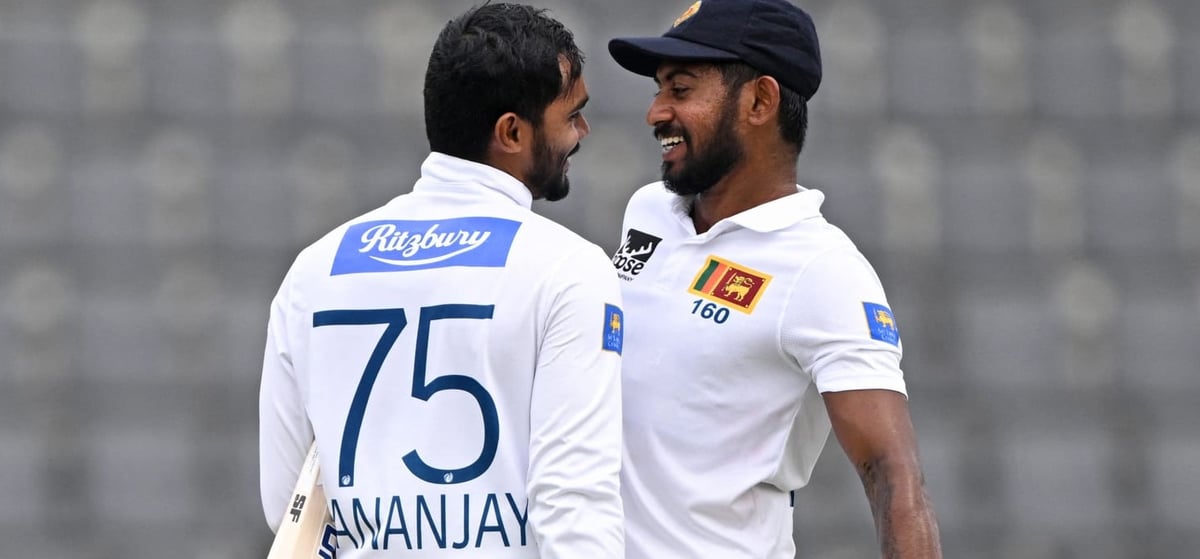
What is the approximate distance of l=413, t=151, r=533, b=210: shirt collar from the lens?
1886 mm

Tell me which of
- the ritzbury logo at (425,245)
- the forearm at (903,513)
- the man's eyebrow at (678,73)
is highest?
the man's eyebrow at (678,73)

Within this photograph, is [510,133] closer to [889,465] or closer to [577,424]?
[577,424]

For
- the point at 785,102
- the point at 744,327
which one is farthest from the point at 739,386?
the point at 785,102

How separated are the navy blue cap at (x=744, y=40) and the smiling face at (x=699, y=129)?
0.12ft

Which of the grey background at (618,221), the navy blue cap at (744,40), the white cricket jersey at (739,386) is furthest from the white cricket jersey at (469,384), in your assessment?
the grey background at (618,221)

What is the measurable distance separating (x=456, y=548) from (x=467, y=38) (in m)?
0.56

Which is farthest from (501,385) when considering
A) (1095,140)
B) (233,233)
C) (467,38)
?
(1095,140)

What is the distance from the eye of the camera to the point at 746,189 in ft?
7.22

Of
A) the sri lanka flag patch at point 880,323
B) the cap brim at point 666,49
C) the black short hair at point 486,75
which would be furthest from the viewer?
the cap brim at point 666,49

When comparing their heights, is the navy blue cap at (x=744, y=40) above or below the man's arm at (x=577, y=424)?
above

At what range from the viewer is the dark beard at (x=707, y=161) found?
7.14 ft

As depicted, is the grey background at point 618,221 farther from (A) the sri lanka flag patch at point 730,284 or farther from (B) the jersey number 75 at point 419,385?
(B) the jersey number 75 at point 419,385

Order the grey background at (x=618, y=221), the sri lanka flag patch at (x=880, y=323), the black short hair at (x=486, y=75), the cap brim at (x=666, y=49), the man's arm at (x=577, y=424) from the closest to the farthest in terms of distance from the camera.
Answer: the man's arm at (x=577, y=424), the black short hair at (x=486, y=75), the sri lanka flag patch at (x=880, y=323), the cap brim at (x=666, y=49), the grey background at (x=618, y=221)

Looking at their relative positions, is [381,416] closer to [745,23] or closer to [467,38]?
[467,38]
